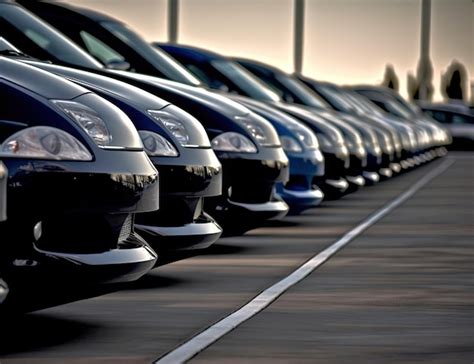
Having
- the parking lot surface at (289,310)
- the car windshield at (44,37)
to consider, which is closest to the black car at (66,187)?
the parking lot surface at (289,310)

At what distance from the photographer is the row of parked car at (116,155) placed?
23.9ft

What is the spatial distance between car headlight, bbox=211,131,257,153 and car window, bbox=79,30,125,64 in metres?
1.58

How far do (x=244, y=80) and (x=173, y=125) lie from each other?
7165 mm

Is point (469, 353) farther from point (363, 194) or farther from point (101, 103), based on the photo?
point (363, 194)

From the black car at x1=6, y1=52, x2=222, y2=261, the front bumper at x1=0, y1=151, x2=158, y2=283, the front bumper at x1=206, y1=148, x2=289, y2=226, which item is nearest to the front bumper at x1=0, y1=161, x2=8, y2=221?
the front bumper at x1=0, y1=151, x2=158, y2=283

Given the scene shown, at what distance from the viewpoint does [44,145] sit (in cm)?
739

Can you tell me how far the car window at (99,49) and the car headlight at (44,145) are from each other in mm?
5628

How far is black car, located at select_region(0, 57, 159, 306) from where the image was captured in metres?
7.22

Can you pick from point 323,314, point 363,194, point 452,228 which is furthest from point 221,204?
point 363,194

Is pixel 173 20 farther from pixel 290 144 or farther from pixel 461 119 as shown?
pixel 290 144

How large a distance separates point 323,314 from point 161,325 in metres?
0.89

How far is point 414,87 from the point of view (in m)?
172

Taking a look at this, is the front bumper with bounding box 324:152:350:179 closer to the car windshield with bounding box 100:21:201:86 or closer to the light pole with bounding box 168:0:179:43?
the car windshield with bounding box 100:21:201:86

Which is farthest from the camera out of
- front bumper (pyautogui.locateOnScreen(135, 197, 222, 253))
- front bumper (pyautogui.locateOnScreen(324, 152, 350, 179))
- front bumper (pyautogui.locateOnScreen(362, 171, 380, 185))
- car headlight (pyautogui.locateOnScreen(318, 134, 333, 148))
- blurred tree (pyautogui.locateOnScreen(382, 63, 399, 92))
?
blurred tree (pyautogui.locateOnScreen(382, 63, 399, 92))
